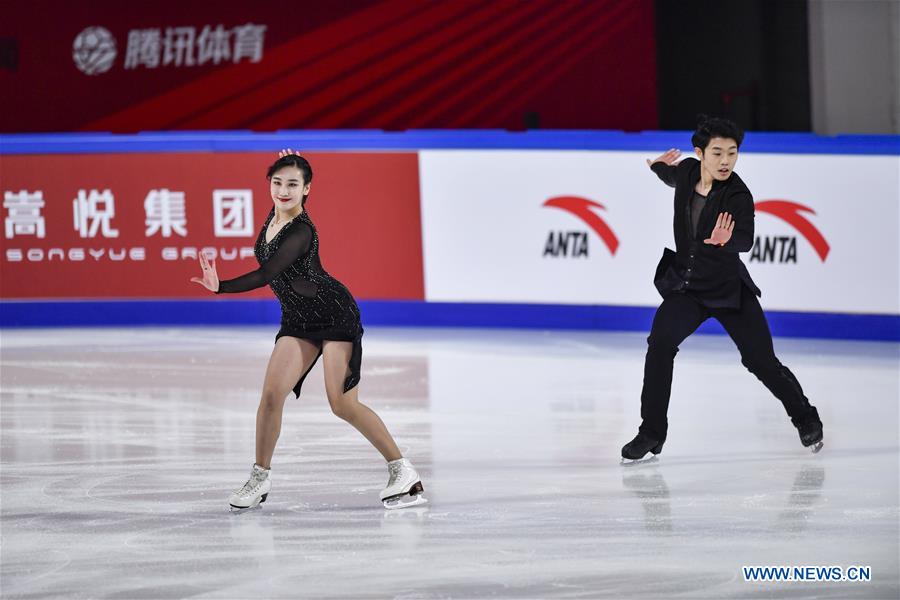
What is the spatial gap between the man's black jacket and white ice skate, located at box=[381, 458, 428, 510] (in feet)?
4.93

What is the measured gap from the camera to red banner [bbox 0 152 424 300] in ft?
35.1

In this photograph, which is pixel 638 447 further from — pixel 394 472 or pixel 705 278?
pixel 394 472

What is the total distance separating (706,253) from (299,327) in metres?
1.87

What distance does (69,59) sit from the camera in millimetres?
14906

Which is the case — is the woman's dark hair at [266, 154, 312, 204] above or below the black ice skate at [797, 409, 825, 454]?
above

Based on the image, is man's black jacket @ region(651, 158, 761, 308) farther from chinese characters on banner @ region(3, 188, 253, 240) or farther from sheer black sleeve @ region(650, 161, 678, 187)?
chinese characters on banner @ region(3, 188, 253, 240)

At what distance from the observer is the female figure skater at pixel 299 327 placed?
217 inches

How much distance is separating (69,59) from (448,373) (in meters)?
7.65

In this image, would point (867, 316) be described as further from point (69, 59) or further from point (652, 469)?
point (69, 59)

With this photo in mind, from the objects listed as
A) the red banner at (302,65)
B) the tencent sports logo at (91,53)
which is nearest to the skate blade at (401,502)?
the red banner at (302,65)

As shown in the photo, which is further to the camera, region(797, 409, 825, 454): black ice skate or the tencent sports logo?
the tencent sports logo

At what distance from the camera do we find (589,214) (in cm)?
1024

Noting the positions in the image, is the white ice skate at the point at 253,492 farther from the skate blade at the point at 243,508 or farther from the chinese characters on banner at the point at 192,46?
the chinese characters on banner at the point at 192,46

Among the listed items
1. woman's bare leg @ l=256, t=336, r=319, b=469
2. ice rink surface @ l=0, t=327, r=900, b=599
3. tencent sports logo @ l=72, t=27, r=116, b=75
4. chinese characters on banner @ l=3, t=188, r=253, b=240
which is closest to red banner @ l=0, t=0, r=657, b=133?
tencent sports logo @ l=72, t=27, r=116, b=75
